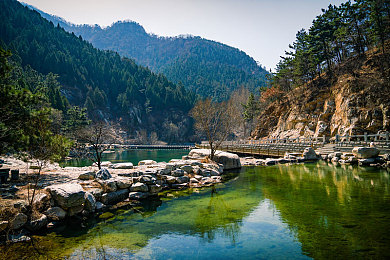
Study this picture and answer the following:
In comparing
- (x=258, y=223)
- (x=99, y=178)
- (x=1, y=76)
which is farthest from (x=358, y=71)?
(x=1, y=76)

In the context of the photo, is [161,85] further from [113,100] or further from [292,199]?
[292,199]

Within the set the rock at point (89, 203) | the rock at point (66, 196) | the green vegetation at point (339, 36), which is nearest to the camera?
the rock at point (66, 196)

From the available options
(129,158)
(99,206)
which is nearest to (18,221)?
(99,206)

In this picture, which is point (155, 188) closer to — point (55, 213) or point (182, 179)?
point (182, 179)

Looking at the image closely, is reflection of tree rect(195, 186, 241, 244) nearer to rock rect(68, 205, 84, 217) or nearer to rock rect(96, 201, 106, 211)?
rock rect(96, 201, 106, 211)

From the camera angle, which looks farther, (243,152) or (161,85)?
(161,85)

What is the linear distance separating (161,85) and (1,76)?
122125mm

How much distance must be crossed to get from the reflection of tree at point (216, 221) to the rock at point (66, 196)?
4.82 meters

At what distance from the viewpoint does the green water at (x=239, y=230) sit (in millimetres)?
Answer: 6566

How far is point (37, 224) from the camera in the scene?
7957 millimetres

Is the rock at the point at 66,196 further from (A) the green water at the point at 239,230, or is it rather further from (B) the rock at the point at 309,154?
(B) the rock at the point at 309,154

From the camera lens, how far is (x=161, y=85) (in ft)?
426

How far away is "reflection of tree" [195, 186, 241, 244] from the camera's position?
26.4 ft

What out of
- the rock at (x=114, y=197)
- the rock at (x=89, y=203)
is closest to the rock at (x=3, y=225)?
the rock at (x=89, y=203)
